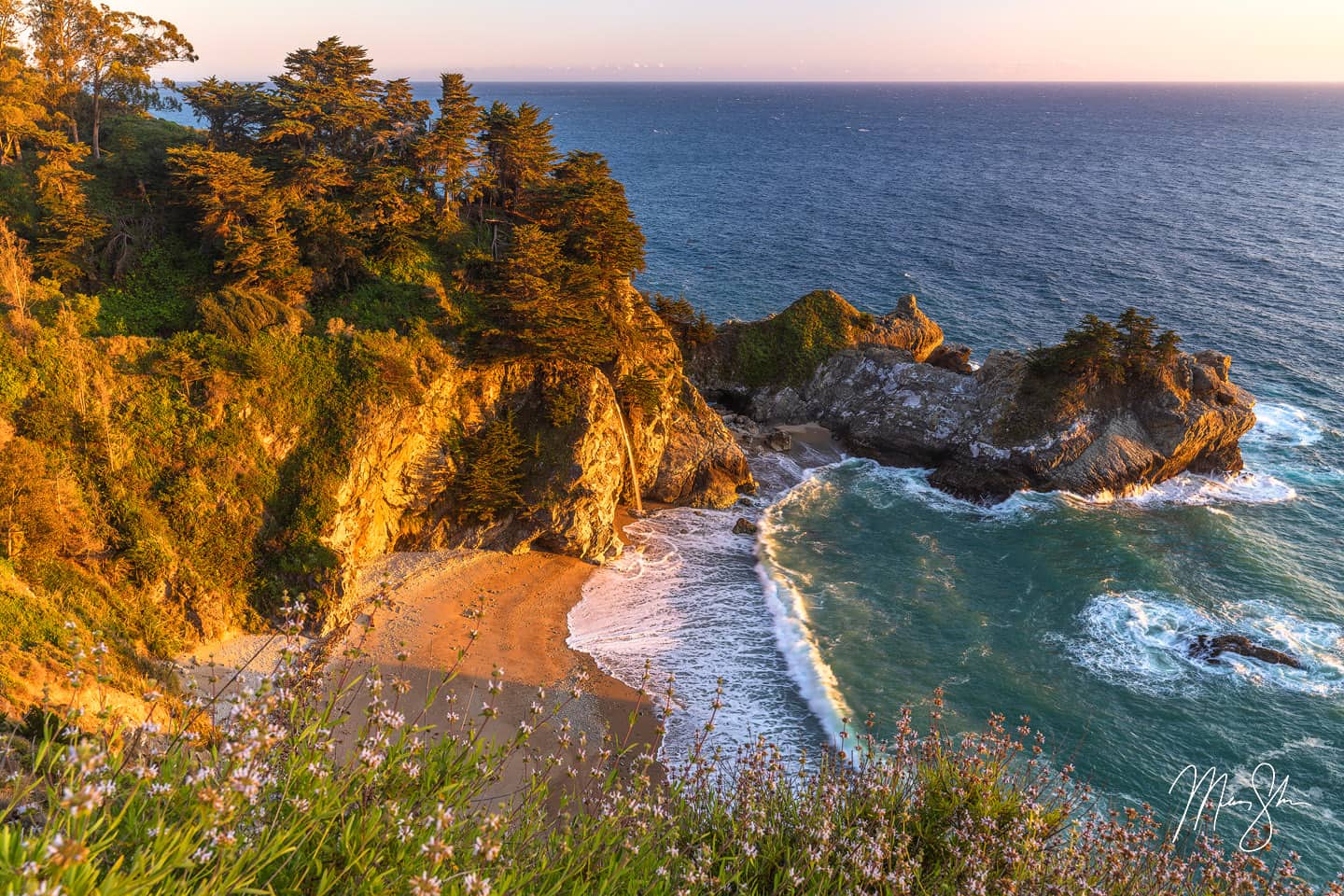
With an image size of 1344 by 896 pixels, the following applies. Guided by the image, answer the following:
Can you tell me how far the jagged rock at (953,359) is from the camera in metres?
48.3

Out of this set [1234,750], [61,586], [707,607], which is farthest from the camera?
[707,607]

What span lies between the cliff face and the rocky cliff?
16.4m

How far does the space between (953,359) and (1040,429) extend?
10528 millimetres

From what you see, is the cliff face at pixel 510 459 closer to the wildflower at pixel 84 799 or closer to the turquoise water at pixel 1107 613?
the turquoise water at pixel 1107 613

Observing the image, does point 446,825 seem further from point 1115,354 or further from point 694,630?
point 1115,354

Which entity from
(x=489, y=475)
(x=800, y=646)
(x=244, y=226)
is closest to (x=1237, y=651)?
(x=800, y=646)

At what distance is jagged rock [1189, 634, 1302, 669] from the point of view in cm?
2756

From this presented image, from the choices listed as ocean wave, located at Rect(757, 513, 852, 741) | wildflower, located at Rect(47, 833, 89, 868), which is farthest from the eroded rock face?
wildflower, located at Rect(47, 833, 89, 868)

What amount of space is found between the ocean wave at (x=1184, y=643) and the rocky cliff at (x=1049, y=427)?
9.36 m

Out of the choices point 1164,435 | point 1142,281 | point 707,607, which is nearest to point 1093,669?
point 707,607

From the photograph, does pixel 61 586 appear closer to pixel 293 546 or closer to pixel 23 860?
pixel 293 546

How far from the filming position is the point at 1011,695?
25.9m

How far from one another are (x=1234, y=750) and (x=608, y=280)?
101 ft

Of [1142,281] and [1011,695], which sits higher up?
[1142,281]
